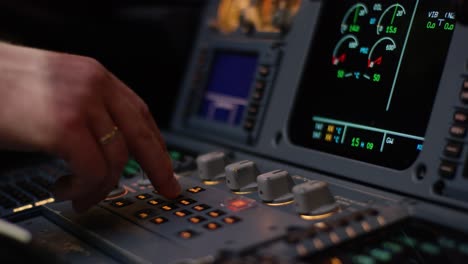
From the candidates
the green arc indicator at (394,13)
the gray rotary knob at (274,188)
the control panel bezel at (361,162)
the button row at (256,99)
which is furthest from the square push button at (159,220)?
the green arc indicator at (394,13)

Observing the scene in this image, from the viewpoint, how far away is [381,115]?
1229 mm

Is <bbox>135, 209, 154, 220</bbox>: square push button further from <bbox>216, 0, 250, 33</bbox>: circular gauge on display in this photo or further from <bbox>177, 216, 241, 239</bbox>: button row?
<bbox>216, 0, 250, 33</bbox>: circular gauge on display

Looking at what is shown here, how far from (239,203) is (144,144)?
0.23 metres

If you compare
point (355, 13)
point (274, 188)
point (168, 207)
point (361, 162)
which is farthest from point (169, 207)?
point (355, 13)

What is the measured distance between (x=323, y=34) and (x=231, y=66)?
351 mm

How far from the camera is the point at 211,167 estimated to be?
1.29 m

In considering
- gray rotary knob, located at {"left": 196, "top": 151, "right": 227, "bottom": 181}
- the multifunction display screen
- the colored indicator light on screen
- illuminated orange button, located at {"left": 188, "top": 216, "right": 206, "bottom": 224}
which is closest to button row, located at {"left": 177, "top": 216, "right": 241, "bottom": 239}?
illuminated orange button, located at {"left": 188, "top": 216, "right": 206, "bottom": 224}

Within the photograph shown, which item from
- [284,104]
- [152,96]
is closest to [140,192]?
[284,104]

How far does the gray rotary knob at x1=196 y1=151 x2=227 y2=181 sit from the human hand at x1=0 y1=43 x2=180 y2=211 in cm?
19

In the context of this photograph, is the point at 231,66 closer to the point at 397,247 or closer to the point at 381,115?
the point at 381,115

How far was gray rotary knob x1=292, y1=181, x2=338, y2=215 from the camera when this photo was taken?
103cm

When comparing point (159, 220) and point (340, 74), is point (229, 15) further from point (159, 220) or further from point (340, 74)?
point (159, 220)

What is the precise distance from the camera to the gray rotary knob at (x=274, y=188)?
3.66 ft

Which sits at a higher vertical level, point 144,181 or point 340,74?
point 340,74
